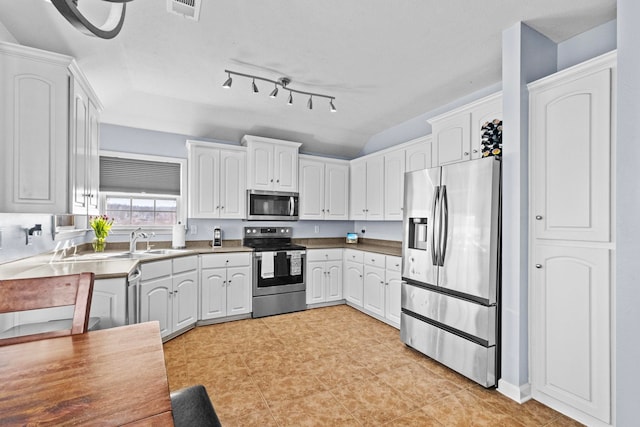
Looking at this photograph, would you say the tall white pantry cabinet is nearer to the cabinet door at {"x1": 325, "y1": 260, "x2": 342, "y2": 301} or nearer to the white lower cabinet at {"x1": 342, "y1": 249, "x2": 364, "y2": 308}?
the white lower cabinet at {"x1": 342, "y1": 249, "x2": 364, "y2": 308}

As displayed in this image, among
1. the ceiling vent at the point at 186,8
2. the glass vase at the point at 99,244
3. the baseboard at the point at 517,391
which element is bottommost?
the baseboard at the point at 517,391

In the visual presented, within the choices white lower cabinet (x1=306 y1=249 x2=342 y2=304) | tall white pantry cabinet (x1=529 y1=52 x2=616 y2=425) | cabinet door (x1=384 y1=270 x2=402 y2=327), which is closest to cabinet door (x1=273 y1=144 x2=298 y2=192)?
white lower cabinet (x1=306 y1=249 x2=342 y2=304)

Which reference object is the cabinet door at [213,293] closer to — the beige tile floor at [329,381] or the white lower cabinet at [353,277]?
the beige tile floor at [329,381]

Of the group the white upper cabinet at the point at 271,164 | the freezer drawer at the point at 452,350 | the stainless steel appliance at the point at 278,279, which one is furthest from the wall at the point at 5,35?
the freezer drawer at the point at 452,350

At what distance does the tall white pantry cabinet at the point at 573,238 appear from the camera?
1.79m

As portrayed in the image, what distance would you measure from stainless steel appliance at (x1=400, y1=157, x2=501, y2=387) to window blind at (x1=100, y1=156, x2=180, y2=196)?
302cm

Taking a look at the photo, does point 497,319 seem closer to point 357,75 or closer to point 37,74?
point 357,75

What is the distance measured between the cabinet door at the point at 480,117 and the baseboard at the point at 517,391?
1.80 meters

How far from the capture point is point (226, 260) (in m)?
3.66

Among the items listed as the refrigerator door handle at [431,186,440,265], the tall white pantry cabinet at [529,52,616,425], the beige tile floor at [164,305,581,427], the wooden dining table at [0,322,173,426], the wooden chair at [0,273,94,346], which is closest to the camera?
the wooden dining table at [0,322,173,426]

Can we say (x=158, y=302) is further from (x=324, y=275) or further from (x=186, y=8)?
(x=186, y=8)

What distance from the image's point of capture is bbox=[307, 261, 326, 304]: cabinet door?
4.14 metres

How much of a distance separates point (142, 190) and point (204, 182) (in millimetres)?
773

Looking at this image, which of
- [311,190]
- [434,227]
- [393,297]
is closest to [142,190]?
[311,190]
